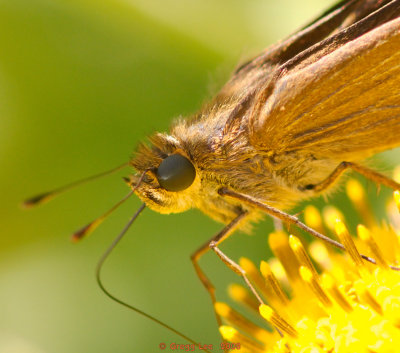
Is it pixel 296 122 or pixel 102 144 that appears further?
pixel 102 144

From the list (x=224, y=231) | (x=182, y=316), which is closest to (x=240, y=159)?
(x=224, y=231)

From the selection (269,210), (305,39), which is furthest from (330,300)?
(305,39)

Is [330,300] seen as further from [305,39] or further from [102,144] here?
[102,144]

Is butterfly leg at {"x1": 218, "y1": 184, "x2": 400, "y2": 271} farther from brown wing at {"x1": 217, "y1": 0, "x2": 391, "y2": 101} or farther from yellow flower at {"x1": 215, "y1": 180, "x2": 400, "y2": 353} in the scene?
brown wing at {"x1": 217, "y1": 0, "x2": 391, "y2": 101}

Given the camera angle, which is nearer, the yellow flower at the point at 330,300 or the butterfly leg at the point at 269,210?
the yellow flower at the point at 330,300

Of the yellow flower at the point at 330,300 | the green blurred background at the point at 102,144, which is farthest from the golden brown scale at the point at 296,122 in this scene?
the green blurred background at the point at 102,144

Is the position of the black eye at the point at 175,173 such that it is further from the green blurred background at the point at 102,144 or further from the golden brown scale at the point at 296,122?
the green blurred background at the point at 102,144
